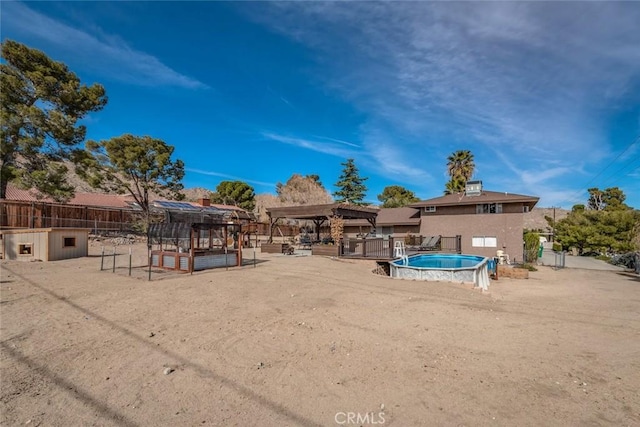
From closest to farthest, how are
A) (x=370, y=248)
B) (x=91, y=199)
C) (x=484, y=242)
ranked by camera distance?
(x=370, y=248), (x=484, y=242), (x=91, y=199)

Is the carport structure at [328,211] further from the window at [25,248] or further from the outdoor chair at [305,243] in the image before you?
the window at [25,248]

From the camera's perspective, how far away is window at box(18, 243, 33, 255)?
17125 mm

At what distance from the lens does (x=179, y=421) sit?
366 cm

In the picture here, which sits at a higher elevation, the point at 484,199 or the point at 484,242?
the point at 484,199

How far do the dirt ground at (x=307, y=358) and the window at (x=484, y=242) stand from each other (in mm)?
14451

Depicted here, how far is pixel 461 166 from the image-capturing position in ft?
144

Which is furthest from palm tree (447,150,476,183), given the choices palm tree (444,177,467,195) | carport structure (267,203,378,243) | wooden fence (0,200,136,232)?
wooden fence (0,200,136,232)

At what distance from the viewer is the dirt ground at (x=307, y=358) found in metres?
3.85

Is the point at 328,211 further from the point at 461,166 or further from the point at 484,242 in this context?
the point at 461,166

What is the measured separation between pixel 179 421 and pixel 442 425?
9.59 ft

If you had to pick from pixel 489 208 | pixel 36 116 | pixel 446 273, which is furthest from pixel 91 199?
pixel 489 208

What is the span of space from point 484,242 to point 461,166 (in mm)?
21660

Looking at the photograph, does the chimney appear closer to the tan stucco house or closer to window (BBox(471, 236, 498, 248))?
the tan stucco house

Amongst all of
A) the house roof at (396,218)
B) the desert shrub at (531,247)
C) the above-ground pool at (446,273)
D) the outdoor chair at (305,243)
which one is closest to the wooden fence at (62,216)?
the outdoor chair at (305,243)
